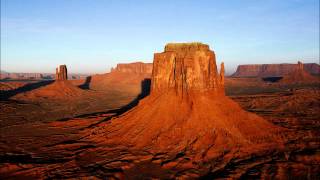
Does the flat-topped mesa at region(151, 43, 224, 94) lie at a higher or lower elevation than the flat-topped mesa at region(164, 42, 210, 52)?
lower

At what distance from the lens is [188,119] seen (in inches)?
1061

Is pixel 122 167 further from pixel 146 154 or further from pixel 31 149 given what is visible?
pixel 31 149

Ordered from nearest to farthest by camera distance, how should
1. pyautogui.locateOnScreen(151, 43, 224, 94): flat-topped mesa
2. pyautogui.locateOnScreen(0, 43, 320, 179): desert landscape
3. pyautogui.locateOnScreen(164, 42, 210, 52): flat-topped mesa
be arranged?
1. pyautogui.locateOnScreen(0, 43, 320, 179): desert landscape
2. pyautogui.locateOnScreen(151, 43, 224, 94): flat-topped mesa
3. pyautogui.locateOnScreen(164, 42, 210, 52): flat-topped mesa

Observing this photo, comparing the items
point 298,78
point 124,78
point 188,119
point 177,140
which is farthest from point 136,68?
point 177,140

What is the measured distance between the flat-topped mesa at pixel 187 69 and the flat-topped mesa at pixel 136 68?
4184 inches

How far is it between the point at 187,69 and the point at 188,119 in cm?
484

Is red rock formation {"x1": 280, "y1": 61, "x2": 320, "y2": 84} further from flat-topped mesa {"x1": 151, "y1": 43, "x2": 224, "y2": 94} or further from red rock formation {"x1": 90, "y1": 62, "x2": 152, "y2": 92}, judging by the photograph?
flat-topped mesa {"x1": 151, "y1": 43, "x2": 224, "y2": 94}

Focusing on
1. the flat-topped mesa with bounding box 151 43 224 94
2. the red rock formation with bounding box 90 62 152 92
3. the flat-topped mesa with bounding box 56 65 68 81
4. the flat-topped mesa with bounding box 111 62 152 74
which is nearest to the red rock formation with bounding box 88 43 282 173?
the flat-topped mesa with bounding box 151 43 224 94

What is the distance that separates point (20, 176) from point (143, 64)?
12156 cm

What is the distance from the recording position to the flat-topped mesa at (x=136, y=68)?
137125 mm

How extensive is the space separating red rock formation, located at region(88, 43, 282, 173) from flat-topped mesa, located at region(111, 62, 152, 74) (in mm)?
106552

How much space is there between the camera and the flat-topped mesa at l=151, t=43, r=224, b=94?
27.5 m

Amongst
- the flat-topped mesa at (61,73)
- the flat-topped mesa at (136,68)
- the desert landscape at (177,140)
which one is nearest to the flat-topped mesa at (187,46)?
the desert landscape at (177,140)

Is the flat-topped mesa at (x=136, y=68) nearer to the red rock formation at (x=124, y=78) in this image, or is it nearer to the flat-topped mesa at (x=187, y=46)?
the red rock formation at (x=124, y=78)
